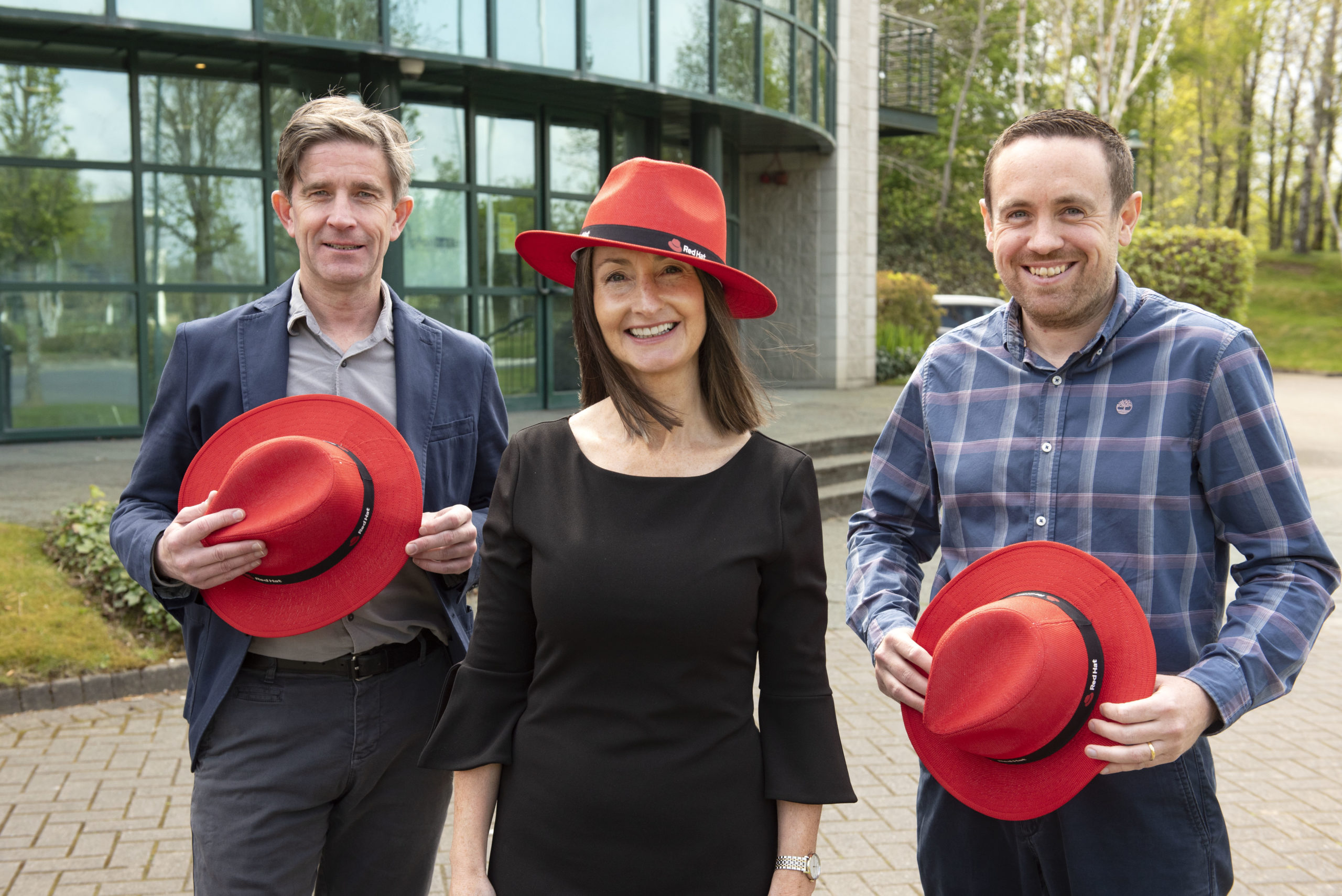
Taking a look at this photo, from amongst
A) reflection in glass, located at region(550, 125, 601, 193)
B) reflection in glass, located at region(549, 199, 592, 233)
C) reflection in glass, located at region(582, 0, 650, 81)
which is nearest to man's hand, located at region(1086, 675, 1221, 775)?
reflection in glass, located at region(582, 0, 650, 81)

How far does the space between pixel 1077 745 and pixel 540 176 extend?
13.4 meters

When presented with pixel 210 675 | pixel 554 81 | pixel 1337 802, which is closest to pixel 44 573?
pixel 210 675

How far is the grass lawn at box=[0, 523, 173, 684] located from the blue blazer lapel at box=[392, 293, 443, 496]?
4201 mm

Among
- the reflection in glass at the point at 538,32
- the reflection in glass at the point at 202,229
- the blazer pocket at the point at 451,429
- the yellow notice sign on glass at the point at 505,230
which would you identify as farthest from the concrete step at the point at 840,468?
the blazer pocket at the point at 451,429

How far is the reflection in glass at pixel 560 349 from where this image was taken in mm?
14711

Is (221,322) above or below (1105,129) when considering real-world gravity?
below

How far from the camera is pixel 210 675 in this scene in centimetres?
247

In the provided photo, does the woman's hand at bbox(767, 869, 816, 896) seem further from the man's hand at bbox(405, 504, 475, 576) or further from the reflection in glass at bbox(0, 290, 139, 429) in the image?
the reflection in glass at bbox(0, 290, 139, 429)

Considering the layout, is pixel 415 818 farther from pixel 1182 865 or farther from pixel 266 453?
pixel 1182 865

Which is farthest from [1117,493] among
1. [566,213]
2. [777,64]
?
[777,64]

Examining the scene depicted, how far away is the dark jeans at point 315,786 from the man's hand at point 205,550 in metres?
0.34

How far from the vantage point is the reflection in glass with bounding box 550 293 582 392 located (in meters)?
14.7

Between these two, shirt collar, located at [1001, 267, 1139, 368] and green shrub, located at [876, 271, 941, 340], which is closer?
shirt collar, located at [1001, 267, 1139, 368]

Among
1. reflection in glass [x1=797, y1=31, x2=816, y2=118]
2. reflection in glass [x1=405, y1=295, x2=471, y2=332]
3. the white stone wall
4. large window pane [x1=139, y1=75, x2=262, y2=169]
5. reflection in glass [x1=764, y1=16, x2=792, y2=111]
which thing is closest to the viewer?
large window pane [x1=139, y1=75, x2=262, y2=169]
